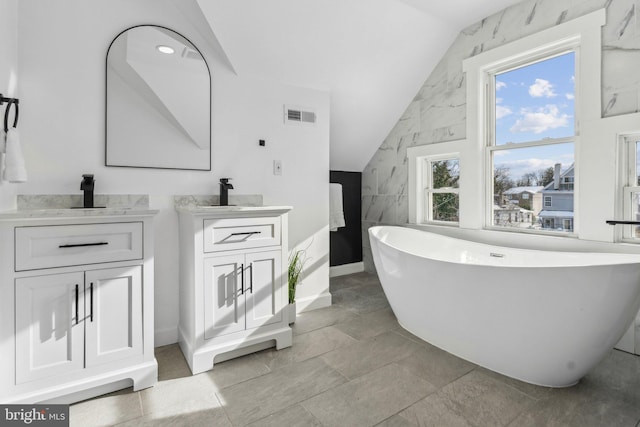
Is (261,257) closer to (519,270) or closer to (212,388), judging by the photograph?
(212,388)

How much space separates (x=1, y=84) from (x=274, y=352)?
Result: 2.05m

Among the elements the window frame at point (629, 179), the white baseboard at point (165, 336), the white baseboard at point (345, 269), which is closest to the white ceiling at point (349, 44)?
the white baseboard at point (345, 269)

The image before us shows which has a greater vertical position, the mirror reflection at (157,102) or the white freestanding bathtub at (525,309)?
the mirror reflection at (157,102)

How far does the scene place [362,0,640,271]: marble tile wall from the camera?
2.16 metres

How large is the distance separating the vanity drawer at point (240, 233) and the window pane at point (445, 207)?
2015 mm

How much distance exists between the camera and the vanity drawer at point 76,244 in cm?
152

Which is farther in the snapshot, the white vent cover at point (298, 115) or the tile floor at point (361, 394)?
the white vent cover at point (298, 115)

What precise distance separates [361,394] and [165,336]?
1408 millimetres

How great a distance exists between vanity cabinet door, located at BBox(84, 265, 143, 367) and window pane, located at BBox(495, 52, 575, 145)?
10.0ft

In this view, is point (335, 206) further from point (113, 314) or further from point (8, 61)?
point (8, 61)

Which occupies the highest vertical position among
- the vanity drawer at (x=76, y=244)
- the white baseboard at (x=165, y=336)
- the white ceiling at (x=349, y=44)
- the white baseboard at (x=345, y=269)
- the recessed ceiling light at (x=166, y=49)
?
the white ceiling at (x=349, y=44)

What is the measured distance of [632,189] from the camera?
7.14 ft

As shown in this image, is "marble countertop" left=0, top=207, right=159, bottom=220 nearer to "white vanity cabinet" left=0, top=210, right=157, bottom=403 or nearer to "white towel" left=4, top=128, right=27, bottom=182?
"white vanity cabinet" left=0, top=210, right=157, bottom=403

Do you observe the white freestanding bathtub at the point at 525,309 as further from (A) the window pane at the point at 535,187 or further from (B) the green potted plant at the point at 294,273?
(B) the green potted plant at the point at 294,273
